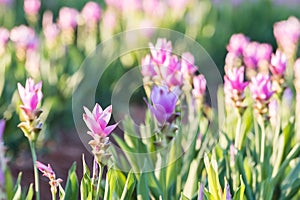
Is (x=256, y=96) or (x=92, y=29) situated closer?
(x=256, y=96)

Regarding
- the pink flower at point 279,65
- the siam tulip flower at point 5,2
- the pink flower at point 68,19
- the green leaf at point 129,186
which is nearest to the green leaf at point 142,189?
the green leaf at point 129,186

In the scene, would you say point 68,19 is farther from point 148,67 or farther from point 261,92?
point 261,92

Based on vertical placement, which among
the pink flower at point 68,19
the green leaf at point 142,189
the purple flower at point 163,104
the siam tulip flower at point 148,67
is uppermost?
the pink flower at point 68,19

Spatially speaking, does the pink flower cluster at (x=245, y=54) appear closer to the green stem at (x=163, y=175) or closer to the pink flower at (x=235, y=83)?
the pink flower at (x=235, y=83)

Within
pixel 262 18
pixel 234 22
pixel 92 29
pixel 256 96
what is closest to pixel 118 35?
pixel 92 29

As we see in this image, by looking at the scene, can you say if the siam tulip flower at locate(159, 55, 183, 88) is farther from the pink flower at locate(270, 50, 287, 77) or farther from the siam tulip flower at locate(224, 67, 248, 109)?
the pink flower at locate(270, 50, 287, 77)

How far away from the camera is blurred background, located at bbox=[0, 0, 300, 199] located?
309 centimetres

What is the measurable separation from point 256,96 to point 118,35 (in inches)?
103

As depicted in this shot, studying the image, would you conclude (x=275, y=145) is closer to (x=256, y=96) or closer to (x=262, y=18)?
(x=256, y=96)

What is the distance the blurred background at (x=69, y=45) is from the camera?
3.09 metres

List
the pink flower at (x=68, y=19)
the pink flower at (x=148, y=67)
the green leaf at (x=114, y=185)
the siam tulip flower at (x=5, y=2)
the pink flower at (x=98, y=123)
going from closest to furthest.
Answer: the pink flower at (x=98, y=123) → the green leaf at (x=114, y=185) → the pink flower at (x=148, y=67) → the pink flower at (x=68, y=19) → the siam tulip flower at (x=5, y=2)

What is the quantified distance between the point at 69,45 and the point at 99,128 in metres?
2.46

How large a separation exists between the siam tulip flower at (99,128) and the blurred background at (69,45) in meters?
1.42

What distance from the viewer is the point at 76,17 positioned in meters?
3.76
